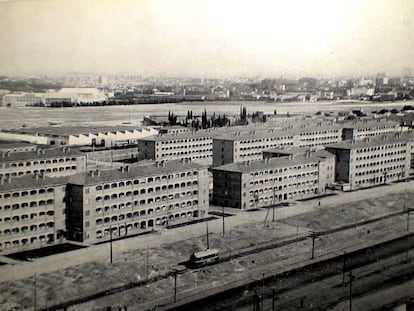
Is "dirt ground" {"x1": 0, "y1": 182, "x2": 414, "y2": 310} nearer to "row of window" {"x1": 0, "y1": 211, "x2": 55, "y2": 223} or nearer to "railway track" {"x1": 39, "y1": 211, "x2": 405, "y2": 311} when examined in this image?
"railway track" {"x1": 39, "y1": 211, "x2": 405, "y2": 311}

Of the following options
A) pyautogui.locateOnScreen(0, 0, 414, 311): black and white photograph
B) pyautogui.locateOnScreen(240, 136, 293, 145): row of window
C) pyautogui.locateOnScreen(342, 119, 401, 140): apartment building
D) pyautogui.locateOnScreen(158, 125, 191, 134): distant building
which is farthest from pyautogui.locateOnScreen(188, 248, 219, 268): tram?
pyautogui.locateOnScreen(158, 125, 191, 134): distant building

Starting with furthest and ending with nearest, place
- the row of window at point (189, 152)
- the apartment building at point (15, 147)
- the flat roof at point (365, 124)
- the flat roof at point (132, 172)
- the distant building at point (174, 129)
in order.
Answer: the distant building at point (174, 129) < the row of window at point (189, 152) < the flat roof at point (365, 124) < the apartment building at point (15, 147) < the flat roof at point (132, 172)

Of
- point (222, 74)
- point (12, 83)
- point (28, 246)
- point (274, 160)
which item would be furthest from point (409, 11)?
point (28, 246)

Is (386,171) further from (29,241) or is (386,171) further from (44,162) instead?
(29,241)

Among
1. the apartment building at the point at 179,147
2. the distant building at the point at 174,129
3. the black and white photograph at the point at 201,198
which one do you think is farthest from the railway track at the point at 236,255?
the distant building at the point at 174,129

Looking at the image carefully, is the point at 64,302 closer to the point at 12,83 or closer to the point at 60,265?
the point at 60,265

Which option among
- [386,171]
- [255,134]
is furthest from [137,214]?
[255,134]

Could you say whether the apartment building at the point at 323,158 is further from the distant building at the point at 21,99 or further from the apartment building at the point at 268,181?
the distant building at the point at 21,99
